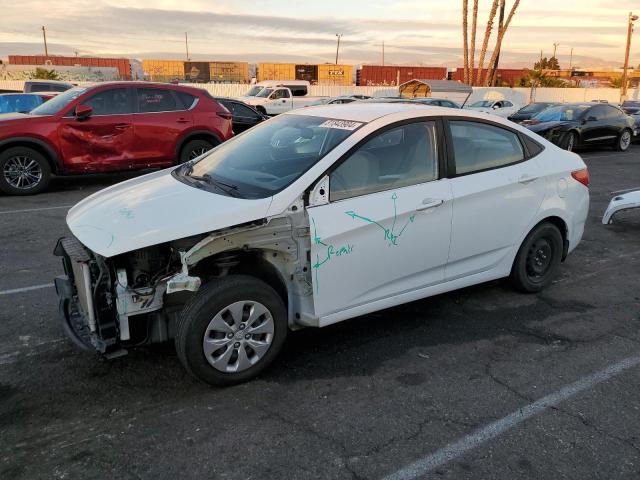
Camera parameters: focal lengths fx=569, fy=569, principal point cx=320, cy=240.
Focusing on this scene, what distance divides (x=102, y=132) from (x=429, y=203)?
7207 millimetres

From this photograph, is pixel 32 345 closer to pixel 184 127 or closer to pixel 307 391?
pixel 307 391

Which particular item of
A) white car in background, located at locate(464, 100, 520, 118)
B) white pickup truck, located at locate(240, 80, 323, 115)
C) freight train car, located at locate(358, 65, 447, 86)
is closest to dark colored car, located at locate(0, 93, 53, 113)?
white pickup truck, located at locate(240, 80, 323, 115)

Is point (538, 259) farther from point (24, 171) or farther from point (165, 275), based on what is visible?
point (24, 171)

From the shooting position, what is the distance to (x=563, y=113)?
16297 millimetres

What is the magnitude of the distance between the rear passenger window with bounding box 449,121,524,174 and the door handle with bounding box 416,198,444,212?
0.37 metres

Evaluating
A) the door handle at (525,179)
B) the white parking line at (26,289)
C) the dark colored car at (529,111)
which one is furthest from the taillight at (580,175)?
the dark colored car at (529,111)

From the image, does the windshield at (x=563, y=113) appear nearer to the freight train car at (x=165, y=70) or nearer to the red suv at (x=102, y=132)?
the red suv at (x=102, y=132)

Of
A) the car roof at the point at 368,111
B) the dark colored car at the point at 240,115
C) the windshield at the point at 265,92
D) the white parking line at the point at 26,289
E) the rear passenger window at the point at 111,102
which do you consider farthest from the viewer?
the windshield at the point at 265,92

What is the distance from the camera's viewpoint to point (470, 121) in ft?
14.9

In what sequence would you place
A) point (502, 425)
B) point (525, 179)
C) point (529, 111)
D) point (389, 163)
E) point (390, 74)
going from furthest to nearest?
point (390, 74) < point (529, 111) < point (525, 179) < point (389, 163) < point (502, 425)

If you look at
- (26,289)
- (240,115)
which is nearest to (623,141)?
(240,115)

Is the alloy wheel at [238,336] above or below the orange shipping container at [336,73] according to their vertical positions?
below

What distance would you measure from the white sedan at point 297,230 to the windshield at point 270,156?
15 millimetres

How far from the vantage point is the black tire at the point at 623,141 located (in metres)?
17.2
